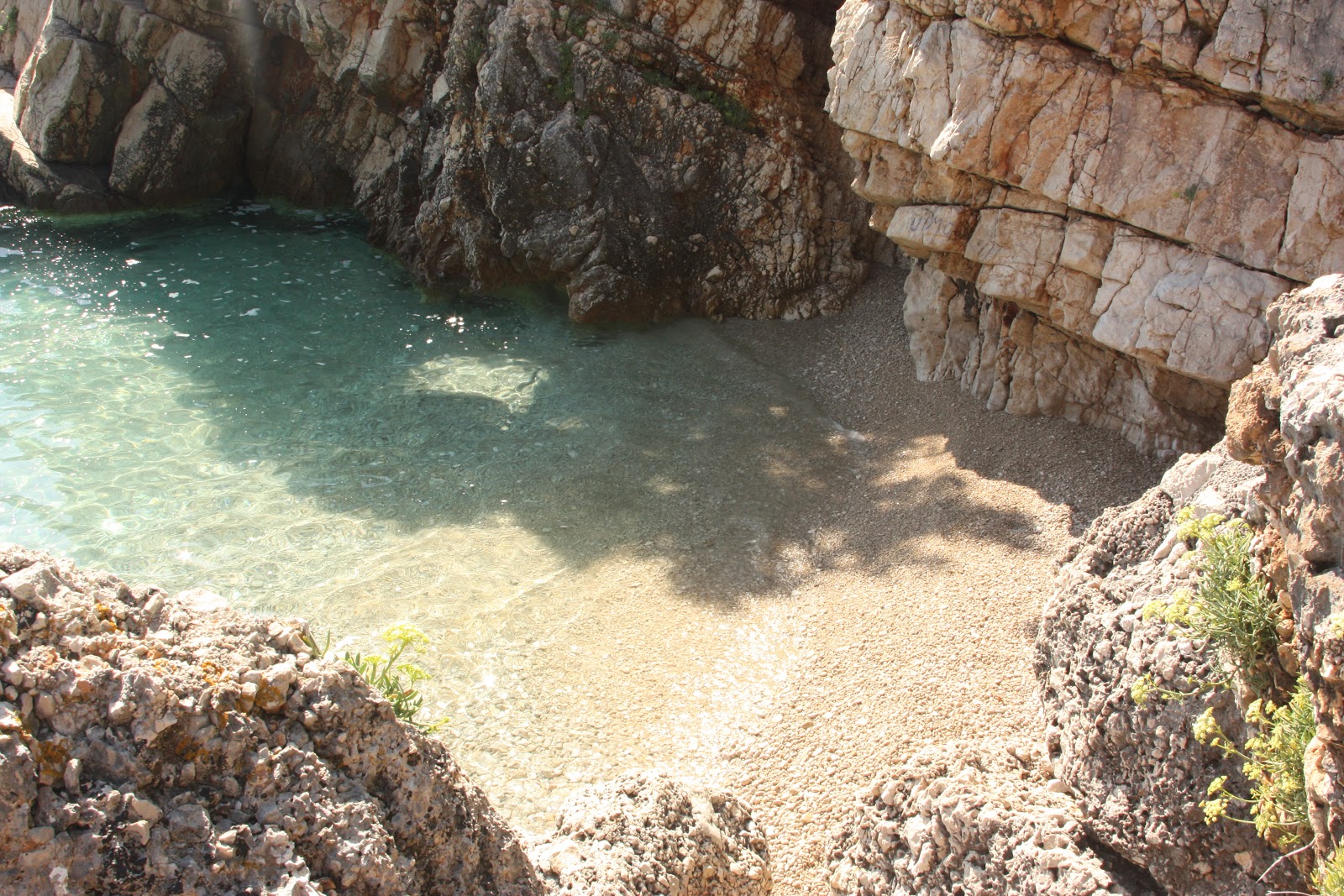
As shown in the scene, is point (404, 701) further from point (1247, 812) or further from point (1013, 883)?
point (1247, 812)

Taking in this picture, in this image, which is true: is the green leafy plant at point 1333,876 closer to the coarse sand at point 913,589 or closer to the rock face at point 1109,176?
the coarse sand at point 913,589

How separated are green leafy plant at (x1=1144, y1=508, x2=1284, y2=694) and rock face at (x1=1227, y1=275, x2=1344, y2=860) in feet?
0.47

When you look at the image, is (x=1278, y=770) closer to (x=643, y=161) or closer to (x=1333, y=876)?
(x=1333, y=876)

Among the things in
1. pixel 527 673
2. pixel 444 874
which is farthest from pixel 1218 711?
pixel 527 673

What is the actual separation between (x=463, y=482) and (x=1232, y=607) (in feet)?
27.4

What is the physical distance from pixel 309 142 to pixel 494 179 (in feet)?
27.4

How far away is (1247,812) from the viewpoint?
13.2ft

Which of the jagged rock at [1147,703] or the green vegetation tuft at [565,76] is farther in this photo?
the green vegetation tuft at [565,76]

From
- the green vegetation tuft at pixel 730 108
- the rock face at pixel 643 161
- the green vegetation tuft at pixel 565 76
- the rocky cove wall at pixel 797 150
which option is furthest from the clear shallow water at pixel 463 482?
the green vegetation tuft at pixel 565 76

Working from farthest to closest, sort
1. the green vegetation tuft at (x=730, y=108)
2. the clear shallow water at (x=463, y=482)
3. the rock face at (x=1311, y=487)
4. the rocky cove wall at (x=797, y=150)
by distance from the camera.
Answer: the green vegetation tuft at (x=730, y=108) → the rocky cove wall at (x=797, y=150) → the clear shallow water at (x=463, y=482) → the rock face at (x=1311, y=487)

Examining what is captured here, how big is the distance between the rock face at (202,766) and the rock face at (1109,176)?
25.3 feet

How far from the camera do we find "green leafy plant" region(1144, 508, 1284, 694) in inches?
153

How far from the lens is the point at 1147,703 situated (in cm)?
456

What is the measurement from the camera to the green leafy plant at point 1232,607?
3883 millimetres
